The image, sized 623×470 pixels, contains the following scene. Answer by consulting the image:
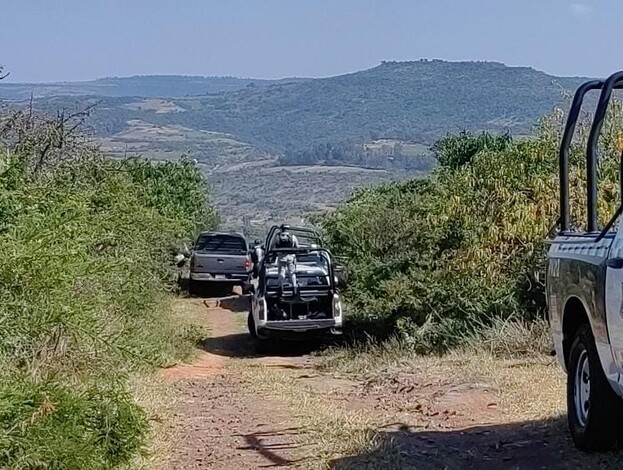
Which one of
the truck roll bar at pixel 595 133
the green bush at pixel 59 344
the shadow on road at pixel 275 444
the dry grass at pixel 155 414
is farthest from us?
the dry grass at pixel 155 414

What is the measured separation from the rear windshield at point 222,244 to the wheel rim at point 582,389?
24791 mm

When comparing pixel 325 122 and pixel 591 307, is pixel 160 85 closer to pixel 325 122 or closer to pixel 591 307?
pixel 325 122

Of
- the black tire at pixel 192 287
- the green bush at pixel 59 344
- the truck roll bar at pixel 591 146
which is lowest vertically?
the black tire at pixel 192 287

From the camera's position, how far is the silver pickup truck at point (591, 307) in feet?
19.8

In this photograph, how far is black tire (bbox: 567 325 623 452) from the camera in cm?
670

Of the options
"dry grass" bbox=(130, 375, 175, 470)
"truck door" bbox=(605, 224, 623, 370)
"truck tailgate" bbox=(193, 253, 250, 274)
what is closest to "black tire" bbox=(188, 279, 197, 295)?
"truck tailgate" bbox=(193, 253, 250, 274)

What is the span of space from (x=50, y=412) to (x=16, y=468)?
20.4 inches

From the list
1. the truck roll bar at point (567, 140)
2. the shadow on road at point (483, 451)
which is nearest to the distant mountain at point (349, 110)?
the shadow on road at point (483, 451)

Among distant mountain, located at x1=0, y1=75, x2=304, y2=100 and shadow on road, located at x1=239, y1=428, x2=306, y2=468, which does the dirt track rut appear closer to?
shadow on road, located at x1=239, y1=428, x2=306, y2=468

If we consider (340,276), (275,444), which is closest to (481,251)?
(340,276)

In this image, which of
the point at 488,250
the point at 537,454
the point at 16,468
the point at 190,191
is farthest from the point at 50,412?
the point at 190,191

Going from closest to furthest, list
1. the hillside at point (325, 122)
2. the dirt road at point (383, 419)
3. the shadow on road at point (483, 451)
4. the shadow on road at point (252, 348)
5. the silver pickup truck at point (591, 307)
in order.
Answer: the silver pickup truck at point (591, 307) < the shadow on road at point (483, 451) < the dirt road at point (383, 419) < the shadow on road at point (252, 348) < the hillside at point (325, 122)

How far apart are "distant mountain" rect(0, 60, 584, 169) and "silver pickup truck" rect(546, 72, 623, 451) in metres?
63.1

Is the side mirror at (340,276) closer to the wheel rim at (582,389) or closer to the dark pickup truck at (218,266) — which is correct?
the dark pickup truck at (218,266)
